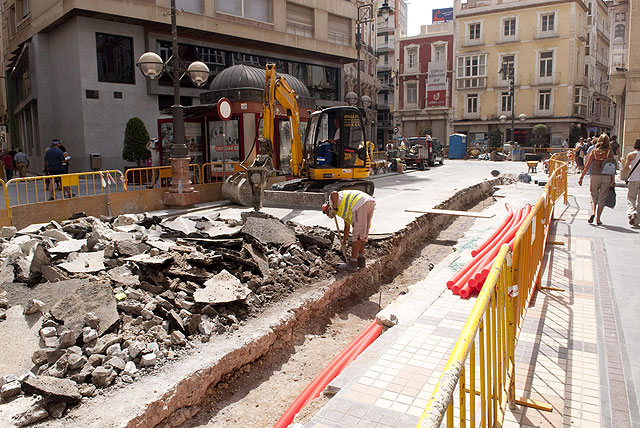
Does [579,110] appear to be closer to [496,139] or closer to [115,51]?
[496,139]

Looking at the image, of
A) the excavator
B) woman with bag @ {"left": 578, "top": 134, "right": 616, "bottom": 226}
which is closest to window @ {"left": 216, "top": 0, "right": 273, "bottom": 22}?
the excavator

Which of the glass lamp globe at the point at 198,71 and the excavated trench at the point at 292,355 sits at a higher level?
the glass lamp globe at the point at 198,71

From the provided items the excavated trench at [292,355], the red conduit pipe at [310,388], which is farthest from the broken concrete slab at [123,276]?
the red conduit pipe at [310,388]

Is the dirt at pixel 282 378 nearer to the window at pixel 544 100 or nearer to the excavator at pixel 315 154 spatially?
the excavator at pixel 315 154

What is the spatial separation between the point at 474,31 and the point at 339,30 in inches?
972

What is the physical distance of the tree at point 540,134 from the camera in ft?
147

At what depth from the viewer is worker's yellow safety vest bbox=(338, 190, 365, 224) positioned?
7270 millimetres

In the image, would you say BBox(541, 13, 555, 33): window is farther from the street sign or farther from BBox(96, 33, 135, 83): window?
the street sign

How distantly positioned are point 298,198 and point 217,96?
673cm

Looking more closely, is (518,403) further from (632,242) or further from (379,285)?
(632,242)

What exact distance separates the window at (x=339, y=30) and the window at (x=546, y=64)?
2519 centimetres

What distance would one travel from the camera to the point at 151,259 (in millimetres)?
6270

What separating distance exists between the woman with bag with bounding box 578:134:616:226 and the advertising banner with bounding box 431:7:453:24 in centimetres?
6628

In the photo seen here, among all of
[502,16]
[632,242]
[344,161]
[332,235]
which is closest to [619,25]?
[502,16]
